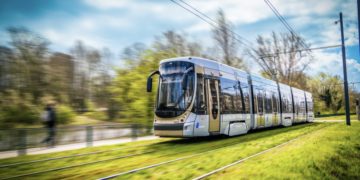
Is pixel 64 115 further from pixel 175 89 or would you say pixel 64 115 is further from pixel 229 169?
pixel 229 169

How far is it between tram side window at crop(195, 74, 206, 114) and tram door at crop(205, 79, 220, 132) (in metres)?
0.26

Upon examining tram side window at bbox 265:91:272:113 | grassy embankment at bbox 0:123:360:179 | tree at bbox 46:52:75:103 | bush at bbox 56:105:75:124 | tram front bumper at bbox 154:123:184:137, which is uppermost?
tree at bbox 46:52:75:103

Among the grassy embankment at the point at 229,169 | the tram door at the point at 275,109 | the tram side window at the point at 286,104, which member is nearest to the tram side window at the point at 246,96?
the tram door at the point at 275,109

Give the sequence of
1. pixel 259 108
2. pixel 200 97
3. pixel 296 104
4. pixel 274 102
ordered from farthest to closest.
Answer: pixel 296 104, pixel 274 102, pixel 259 108, pixel 200 97

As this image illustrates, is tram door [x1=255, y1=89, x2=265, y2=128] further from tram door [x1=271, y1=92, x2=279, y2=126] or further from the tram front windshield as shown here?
the tram front windshield

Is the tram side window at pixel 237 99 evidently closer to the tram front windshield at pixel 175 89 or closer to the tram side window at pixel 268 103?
the tram front windshield at pixel 175 89

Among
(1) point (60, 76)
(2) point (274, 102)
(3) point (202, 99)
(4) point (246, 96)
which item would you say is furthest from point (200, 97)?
(1) point (60, 76)

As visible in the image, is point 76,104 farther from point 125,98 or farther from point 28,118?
point 125,98

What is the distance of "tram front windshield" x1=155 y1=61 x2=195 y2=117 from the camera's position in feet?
36.2

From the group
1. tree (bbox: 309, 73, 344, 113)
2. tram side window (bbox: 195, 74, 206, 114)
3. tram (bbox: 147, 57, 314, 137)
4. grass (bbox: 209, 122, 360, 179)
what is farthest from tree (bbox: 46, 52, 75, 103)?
tree (bbox: 309, 73, 344, 113)

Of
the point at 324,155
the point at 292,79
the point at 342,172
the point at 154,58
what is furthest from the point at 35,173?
the point at 292,79

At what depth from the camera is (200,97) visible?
1138 centimetres

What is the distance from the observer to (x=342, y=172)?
6.38m

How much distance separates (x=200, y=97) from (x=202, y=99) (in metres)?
0.14
